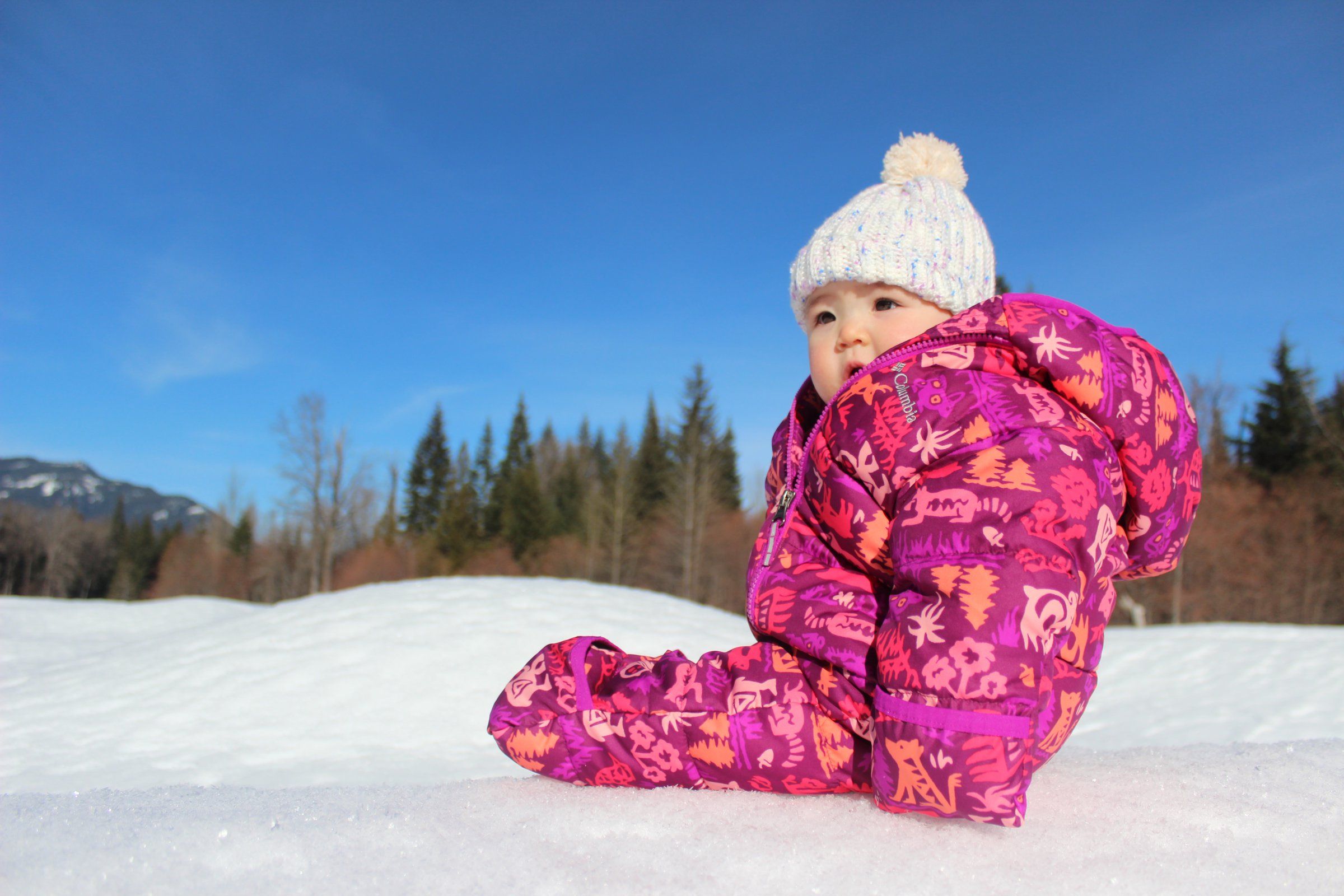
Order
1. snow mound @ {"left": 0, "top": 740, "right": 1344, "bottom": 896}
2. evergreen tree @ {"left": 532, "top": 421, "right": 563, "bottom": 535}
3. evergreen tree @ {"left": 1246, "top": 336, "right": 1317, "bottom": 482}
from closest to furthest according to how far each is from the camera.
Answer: snow mound @ {"left": 0, "top": 740, "right": 1344, "bottom": 896} < evergreen tree @ {"left": 1246, "top": 336, "right": 1317, "bottom": 482} < evergreen tree @ {"left": 532, "top": 421, "right": 563, "bottom": 535}

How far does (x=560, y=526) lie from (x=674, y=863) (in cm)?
3254

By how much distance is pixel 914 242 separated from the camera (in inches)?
69.7

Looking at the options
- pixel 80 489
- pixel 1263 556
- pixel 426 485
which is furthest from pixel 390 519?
pixel 80 489

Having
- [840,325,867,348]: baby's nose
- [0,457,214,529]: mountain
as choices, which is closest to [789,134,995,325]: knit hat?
[840,325,867,348]: baby's nose

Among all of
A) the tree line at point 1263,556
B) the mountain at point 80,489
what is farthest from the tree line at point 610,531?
the mountain at point 80,489

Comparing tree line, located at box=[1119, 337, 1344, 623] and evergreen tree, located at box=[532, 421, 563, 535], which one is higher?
evergreen tree, located at box=[532, 421, 563, 535]

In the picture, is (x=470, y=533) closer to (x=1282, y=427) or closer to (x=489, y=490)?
(x=489, y=490)

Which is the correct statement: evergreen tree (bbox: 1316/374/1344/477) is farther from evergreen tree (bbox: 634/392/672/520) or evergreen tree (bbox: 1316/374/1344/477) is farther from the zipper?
the zipper

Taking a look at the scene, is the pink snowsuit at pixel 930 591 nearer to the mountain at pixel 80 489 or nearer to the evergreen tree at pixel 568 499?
the evergreen tree at pixel 568 499

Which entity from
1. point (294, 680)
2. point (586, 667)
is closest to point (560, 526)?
point (294, 680)

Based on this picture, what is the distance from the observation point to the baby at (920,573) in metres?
1.20

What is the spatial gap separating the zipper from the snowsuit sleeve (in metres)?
0.23

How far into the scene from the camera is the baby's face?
67.0 inches

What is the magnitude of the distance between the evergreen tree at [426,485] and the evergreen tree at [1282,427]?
31.2 m
